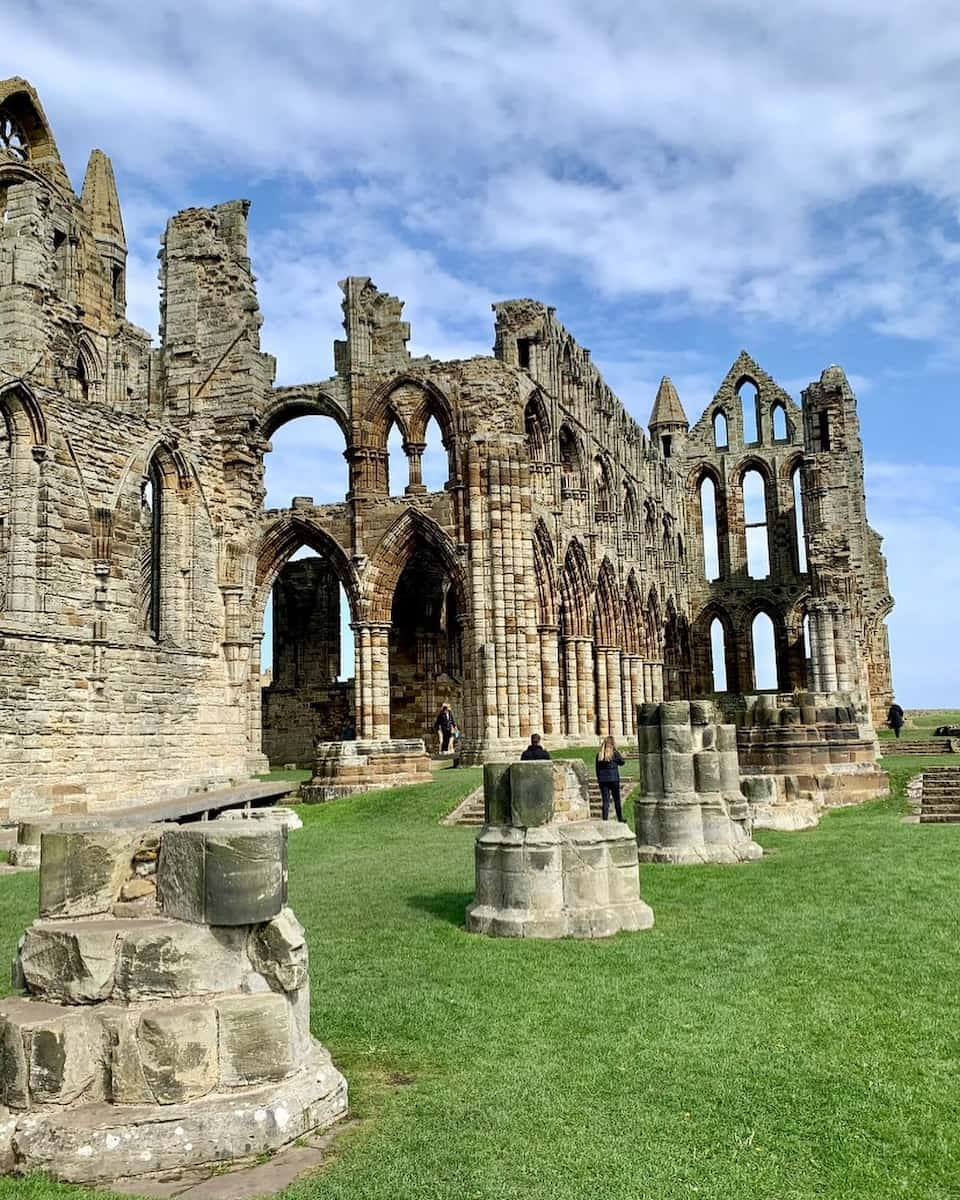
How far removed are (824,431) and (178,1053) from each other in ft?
145

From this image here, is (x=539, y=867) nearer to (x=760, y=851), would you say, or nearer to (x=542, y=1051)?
(x=542, y=1051)

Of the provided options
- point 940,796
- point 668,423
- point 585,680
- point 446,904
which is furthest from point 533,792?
point 668,423

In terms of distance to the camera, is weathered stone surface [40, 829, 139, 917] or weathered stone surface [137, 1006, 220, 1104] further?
weathered stone surface [40, 829, 139, 917]

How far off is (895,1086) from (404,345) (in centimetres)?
2458

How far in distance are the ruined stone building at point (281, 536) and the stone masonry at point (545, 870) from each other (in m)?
10.2

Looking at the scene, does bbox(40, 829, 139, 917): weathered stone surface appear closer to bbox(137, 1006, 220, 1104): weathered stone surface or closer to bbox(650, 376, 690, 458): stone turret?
bbox(137, 1006, 220, 1104): weathered stone surface

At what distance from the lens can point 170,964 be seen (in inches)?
168

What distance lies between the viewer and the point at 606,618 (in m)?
34.7

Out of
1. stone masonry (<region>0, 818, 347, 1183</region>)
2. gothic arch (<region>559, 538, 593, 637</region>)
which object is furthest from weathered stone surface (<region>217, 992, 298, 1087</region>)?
gothic arch (<region>559, 538, 593, 637</region>)

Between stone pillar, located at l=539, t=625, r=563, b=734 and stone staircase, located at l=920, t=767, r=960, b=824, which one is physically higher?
stone pillar, located at l=539, t=625, r=563, b=734

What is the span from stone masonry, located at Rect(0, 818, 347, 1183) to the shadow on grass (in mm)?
3751

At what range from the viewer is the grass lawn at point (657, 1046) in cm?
376

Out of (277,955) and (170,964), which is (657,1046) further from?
Result: (170,964)

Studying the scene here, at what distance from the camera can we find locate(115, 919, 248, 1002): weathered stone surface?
4.25m
